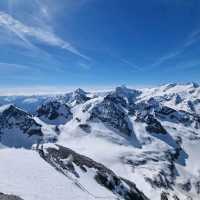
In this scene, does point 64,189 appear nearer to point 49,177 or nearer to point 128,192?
point 49,177

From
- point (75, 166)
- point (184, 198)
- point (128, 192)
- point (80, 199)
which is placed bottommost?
point (184, 198)

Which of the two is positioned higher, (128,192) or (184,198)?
(128,192)

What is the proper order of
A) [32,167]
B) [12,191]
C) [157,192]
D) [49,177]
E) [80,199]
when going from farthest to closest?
1. [157,192]
2. [32,167]
3. [49,177]
4. [80,199]
5. [12,191]

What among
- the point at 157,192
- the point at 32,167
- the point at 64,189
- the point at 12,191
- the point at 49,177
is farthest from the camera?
the point at 157,192

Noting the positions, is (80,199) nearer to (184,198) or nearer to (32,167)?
(32,167)

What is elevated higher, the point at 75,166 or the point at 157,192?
the point at 75,166

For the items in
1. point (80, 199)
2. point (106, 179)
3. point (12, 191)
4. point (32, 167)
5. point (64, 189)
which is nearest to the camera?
point (12, 191)

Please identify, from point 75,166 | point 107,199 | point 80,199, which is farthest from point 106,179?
point 80,199

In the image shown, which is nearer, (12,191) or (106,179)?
(12,191)

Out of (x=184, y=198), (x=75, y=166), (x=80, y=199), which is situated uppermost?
(x=80, y=199)
